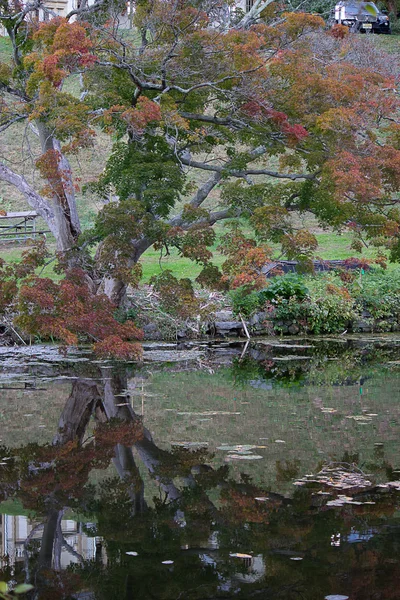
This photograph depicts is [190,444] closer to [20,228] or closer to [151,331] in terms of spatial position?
[151,331]

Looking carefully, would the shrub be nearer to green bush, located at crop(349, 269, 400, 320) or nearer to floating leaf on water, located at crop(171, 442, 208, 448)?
green bush, located at crop(349, 269, 400, 320)

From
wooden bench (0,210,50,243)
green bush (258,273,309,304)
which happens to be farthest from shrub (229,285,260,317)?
wooden bench (0,210,50,243)

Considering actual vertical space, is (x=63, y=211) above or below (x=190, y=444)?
above

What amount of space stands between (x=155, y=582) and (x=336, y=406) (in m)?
5.43

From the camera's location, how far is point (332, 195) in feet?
36.7

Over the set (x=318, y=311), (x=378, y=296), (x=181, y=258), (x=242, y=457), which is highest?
(x=242, y=457)

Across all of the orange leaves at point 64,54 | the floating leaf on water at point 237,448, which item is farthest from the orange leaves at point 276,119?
the floating leaf on water at point 237,448

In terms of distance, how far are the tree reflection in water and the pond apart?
0.04 feet

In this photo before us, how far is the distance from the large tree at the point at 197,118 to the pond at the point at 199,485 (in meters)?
2.23

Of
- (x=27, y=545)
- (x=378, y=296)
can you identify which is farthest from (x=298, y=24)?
(x=27, y=545)

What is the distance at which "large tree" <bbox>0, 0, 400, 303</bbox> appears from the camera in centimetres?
1092

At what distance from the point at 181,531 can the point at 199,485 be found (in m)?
1.08

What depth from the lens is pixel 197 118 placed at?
12359 millimetres

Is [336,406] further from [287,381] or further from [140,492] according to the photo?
[140,492]
